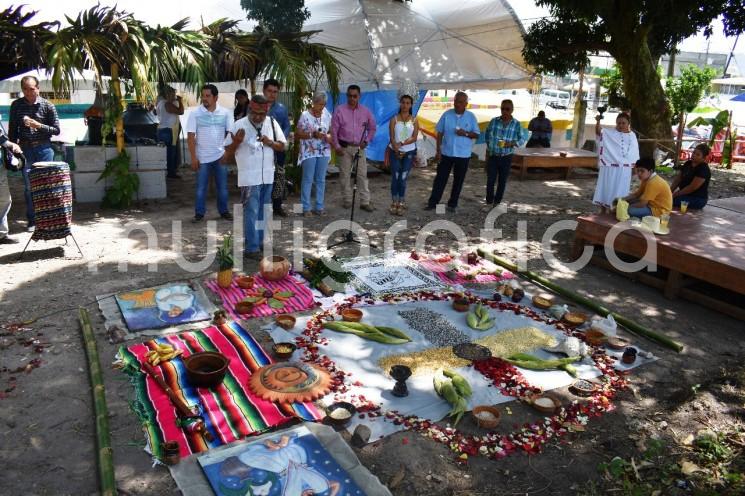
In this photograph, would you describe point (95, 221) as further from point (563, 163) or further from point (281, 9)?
point (563, 163)

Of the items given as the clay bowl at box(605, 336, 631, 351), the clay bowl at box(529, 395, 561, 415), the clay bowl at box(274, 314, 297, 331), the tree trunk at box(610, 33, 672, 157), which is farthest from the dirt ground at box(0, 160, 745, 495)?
the tree trunk at box(610, 33, 672, 157)

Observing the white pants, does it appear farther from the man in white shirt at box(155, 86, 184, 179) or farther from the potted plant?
the man in white shirt at box(155, 86, 184, 179)

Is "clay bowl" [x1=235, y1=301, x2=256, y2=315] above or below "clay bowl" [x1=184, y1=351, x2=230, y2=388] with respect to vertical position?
above

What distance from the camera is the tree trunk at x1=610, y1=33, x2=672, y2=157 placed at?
10.8 metres

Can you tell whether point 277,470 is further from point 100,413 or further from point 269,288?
point 269,288

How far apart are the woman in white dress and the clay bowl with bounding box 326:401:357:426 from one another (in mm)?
5164

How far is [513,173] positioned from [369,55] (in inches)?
145

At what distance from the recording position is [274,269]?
5.51m

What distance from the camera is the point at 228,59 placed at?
8.32 m

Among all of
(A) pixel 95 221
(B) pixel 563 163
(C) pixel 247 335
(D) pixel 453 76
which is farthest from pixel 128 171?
(B) pixel 563 163

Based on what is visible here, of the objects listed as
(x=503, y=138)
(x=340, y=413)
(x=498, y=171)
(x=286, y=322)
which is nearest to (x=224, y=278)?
(x=286, y=322)

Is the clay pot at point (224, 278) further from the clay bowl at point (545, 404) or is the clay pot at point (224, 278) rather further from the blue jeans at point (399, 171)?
the blue jeans at point (399, 171)

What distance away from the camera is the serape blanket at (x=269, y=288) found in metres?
4.94

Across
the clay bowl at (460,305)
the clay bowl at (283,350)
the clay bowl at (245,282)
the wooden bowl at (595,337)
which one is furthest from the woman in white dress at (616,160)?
the clay bowl at (283,350)
